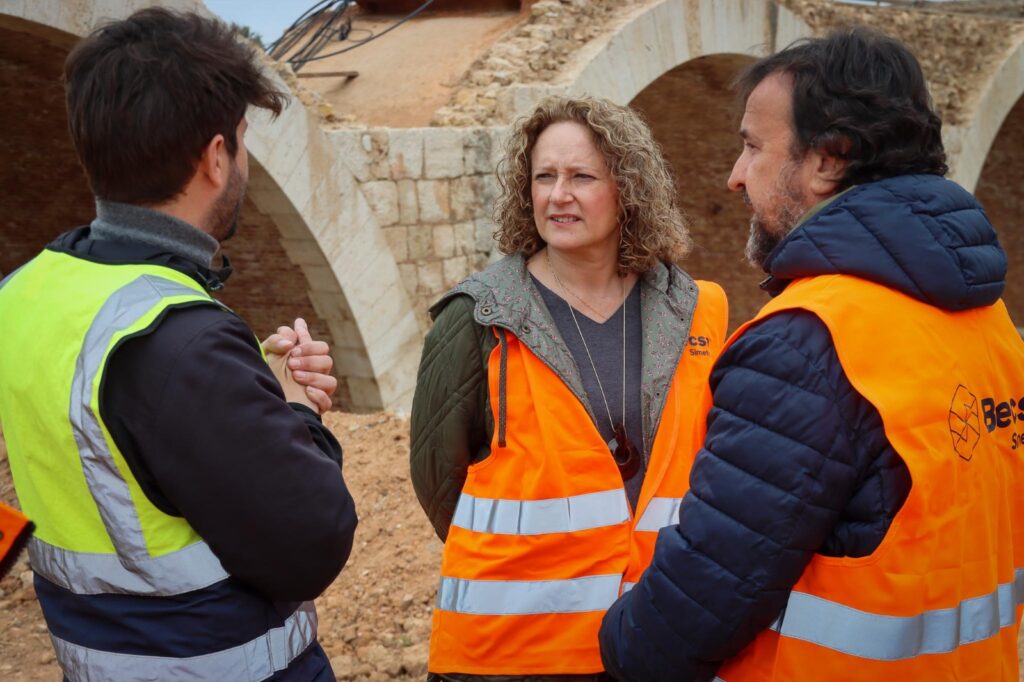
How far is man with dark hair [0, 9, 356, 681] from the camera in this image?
1486mm

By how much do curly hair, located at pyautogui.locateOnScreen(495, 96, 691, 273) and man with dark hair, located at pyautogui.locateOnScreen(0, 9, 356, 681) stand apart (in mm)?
1003

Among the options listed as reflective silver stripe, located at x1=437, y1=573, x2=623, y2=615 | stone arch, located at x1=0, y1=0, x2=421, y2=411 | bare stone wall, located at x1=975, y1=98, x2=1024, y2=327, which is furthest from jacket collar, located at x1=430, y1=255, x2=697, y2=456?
bare stone wall, located at x1=975, y1=98, x2=1024, y2=327

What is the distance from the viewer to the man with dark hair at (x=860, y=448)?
1506mm

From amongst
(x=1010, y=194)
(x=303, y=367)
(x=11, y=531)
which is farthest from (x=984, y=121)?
(x=11, y=531)

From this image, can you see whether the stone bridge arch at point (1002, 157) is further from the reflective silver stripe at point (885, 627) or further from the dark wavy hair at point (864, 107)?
the reflective silver stripe at point (885, 627)

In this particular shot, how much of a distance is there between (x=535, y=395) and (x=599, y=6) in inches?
311

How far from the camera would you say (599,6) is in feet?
30.5

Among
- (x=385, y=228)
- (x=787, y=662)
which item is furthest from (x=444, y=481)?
(x=385, y=228)

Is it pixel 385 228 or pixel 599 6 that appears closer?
pixel 385 228

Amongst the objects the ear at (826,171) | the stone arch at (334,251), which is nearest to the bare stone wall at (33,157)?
the stone arch at (334,251)

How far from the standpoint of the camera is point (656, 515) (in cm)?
215

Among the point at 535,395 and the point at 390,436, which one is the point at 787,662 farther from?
the point at 390,436

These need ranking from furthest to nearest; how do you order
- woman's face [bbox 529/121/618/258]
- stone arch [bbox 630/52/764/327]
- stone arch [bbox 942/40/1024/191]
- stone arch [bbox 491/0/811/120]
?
stone arch [bbox 942/40/1024/191] < stone arch [bbox 630/52/764/327] < stone arch [bbox 491/0/811/120] < woman's face [bbox 529/121/618/258]

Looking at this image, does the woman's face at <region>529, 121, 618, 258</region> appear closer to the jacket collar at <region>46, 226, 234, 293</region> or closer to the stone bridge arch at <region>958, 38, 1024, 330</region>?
the jacket collar at <region>46, 226, 234, 293</region>
